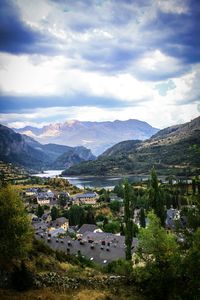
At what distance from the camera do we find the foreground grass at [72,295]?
105 ft

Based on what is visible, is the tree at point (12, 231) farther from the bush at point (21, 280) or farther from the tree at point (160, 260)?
A: the tree at point (160, 260)

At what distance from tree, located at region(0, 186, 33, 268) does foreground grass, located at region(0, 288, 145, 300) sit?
15.4 ft

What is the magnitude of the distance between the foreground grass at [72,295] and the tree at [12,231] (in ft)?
15.4

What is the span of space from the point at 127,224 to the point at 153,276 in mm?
26478

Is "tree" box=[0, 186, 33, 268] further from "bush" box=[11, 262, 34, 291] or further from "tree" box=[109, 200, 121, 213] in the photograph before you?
"tree" box=[109, 200, 121, 213]

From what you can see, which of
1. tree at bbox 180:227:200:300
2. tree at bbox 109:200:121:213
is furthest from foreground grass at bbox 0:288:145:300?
tree at bbox 109:200:121:213

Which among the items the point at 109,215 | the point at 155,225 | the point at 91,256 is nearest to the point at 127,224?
the point at 91,256

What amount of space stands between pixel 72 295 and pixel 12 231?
29.4 feet

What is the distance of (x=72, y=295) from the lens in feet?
118

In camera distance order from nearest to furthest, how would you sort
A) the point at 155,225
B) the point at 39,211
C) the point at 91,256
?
the point at 155,225
the point at 91,256
the point at 39,211

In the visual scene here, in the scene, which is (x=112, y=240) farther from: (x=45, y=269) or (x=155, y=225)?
(x=155, y=225)

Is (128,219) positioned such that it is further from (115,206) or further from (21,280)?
(115,206)

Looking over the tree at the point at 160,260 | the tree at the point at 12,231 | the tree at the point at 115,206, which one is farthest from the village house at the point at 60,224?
the tree at the point at 160,260

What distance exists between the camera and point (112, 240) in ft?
286
